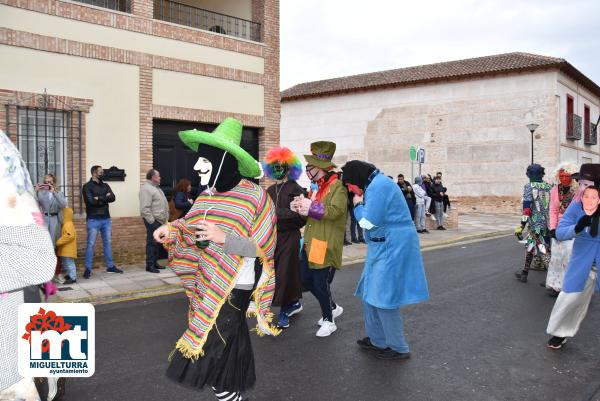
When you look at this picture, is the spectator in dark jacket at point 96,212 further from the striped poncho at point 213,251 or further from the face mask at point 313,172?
the striped poncho at point 213,251

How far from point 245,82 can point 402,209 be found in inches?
361

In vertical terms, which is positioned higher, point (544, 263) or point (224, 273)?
point (224, 273)

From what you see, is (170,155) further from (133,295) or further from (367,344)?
(367,344)

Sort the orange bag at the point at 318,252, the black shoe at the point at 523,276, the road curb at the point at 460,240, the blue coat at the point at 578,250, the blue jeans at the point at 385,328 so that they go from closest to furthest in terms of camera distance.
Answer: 1. the blue jeans at the point at 385,328
2. the blue coat at the point at 578,250
3. the orange bag at the point at 318,252
4. the black shoe at the point at 523,276
5. the road curb at the point at 460,240

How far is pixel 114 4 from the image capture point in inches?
473

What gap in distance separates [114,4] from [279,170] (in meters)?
8.80

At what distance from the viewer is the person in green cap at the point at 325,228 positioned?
5445 millimetres

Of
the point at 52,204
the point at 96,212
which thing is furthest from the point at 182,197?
the point at 52,204

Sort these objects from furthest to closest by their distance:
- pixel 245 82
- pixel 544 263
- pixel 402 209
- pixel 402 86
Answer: pixel 402 86 < pixel 245 82 < pixel 544 263 < pixel 402 209

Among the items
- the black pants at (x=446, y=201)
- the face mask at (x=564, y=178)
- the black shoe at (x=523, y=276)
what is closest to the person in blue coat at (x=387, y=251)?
the face mask at (x=564, y=178)

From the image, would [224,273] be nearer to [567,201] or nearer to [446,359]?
[446,359]

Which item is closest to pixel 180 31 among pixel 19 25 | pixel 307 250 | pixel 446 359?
pixel 19 25

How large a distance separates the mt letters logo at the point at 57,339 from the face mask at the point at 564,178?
6957 millimetres

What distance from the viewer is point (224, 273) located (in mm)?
2998
